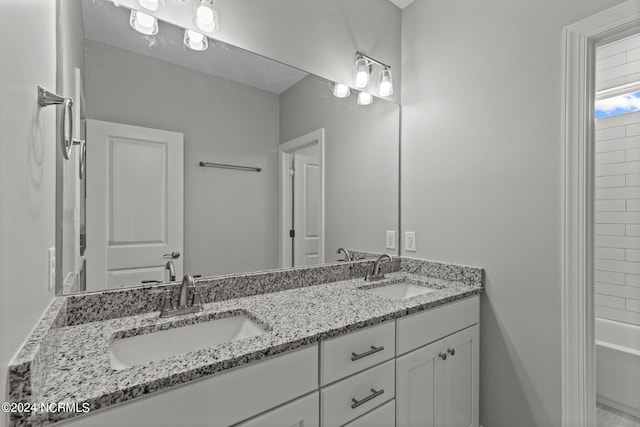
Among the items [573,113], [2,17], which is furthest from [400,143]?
[2,17]

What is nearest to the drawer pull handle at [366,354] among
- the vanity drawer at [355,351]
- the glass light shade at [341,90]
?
the vanity drawer at [355,351]

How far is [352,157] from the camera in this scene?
6.38ft

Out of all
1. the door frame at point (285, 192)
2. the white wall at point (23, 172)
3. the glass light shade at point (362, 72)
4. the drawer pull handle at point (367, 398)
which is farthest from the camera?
the glass light shade at point (362, 72)

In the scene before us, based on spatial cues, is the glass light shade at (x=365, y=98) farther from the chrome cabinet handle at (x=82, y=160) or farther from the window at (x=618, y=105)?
the window at (x=618, y=105)

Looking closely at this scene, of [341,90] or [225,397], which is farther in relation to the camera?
[341,90]

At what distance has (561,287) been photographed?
142 centimetres

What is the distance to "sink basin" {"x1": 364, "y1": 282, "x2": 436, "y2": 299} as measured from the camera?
1.75 m

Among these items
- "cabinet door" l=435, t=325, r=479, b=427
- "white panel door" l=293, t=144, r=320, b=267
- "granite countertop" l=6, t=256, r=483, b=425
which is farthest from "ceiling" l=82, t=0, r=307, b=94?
"cabinet door" l=435, t=325, r=479, b=427

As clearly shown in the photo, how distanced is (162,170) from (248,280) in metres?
0.59

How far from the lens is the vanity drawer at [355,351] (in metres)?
1.02

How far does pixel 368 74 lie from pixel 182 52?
3.47 feet

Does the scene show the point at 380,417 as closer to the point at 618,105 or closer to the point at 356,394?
the point at 356,394

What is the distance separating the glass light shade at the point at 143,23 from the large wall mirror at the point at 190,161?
0.02m

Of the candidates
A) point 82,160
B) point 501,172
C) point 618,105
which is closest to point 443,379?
point 501,172
